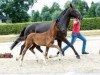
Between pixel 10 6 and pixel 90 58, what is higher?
pixel 90 58

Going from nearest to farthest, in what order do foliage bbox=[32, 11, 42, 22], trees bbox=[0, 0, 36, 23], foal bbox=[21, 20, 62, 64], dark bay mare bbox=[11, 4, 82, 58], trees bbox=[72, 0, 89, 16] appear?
foal bbox=[21, 20, 62, 64], dark bay mare bbox=[11, 4, 82, 58], trees bbox=[0, 0, 36, 23], foliage bbox=[32, 11, 42, 22], trees bbox=[72, 0, 89, 16]

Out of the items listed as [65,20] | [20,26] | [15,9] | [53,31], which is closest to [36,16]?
[15,9]

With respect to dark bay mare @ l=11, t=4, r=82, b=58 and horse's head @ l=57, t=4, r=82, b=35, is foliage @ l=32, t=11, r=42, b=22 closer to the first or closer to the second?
dark bay mare @ l=11, t=4, r=82, b=58

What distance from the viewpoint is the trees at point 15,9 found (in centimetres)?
7125

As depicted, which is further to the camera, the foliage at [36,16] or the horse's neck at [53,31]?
the foliage at [36,16]

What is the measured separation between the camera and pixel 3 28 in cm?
4988

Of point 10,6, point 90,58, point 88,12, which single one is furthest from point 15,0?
point 90,58

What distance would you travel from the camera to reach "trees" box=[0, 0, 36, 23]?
71250 millimetres

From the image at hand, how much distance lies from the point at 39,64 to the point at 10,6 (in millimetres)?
56798

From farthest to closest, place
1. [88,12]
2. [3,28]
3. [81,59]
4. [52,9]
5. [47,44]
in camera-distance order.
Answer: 1. [52,9]
2. [88,12]
3. [3,28]
4. [81,59]
5. [47,44]

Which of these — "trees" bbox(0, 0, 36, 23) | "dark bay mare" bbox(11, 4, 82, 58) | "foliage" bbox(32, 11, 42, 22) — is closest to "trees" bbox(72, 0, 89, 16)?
"foliage" bbox(32, 11, 42, 22)

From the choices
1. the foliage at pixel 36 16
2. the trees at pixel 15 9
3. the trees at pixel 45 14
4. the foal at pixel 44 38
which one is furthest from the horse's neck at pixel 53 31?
the trees at pixel 45 14

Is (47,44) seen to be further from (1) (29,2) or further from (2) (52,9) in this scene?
(2) (52,9)

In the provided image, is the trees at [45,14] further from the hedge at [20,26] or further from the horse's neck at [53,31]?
the horse's neck at [53,31]
